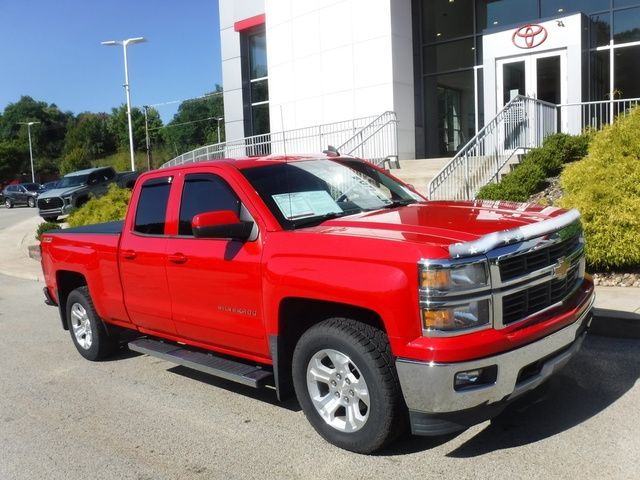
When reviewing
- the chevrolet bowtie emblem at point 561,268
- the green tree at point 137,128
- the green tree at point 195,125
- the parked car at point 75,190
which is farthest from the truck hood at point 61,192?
the green tree at point 137,128

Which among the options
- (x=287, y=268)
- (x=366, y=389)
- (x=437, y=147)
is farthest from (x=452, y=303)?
(x=437, y=147)

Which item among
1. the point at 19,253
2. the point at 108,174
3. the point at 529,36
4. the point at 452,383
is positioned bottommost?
the point at 19,253

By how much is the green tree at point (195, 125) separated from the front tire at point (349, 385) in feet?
320

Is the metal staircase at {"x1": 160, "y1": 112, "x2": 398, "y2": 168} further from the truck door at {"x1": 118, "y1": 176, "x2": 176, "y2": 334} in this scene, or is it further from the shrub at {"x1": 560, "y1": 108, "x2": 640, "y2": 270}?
the truck door at {"x1": 118, "y1": 176, "x2": 176, "y2": 334}

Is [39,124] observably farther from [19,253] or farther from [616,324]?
[616,324]

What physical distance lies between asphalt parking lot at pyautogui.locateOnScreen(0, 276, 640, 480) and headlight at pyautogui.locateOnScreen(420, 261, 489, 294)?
41.8 inches

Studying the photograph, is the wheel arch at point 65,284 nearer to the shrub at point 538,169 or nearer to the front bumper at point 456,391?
the front bumper at point 456,391

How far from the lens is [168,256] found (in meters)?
4.90

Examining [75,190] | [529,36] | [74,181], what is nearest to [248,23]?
[74,181]

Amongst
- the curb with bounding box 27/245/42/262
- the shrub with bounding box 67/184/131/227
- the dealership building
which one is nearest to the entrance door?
the dealership building

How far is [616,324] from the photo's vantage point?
583 centimetres

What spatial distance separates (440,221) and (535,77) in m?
14.1

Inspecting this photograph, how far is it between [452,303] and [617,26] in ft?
53.0

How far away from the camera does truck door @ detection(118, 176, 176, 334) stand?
505 centimetres
